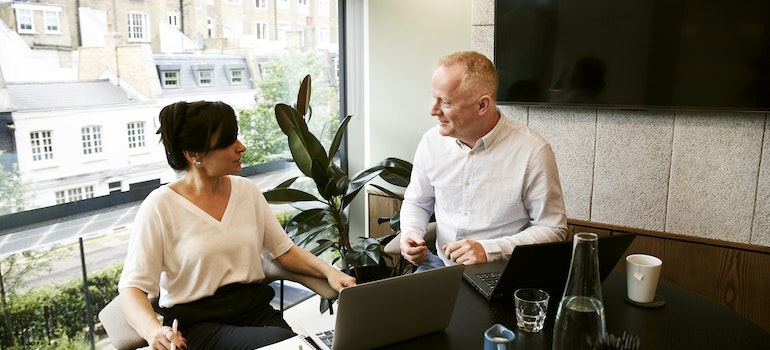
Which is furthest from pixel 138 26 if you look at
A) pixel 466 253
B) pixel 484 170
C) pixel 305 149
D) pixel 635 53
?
pixel 635 53

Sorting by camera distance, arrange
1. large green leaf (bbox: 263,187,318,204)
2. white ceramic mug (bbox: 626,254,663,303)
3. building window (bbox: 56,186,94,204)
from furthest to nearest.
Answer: large green leaf (bbox: 263,187,318,204), building window (bbox: 56,186,94,204), white ceramic mug (bbox: 626,254,663,303)

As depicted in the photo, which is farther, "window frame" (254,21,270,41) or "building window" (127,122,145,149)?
"window frame" (254,21,270,41)

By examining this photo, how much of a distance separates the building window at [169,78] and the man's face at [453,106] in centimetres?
130

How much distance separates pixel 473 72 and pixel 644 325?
1.08 metres

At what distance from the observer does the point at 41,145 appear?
2338 millimetres

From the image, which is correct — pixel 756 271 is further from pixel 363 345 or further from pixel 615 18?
pixel 363 345

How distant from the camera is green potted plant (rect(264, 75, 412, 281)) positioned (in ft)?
9.16

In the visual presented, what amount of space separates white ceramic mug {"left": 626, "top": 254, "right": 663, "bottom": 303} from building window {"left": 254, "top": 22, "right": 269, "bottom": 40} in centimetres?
230

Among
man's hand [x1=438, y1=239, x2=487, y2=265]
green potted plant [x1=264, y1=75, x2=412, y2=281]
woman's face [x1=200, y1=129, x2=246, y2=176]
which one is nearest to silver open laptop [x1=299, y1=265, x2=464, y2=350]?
man's hand [x1=438, y1=239, x2=487, y2=265]

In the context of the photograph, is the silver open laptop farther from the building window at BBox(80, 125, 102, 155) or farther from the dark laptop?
the building window at BBox(80, 125, 102, 155)

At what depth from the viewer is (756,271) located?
8.35 feet

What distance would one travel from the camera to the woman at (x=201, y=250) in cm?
175

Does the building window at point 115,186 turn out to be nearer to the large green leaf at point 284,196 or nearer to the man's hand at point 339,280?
the large green leaf at point 284,196

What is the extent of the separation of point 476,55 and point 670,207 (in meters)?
1.25
